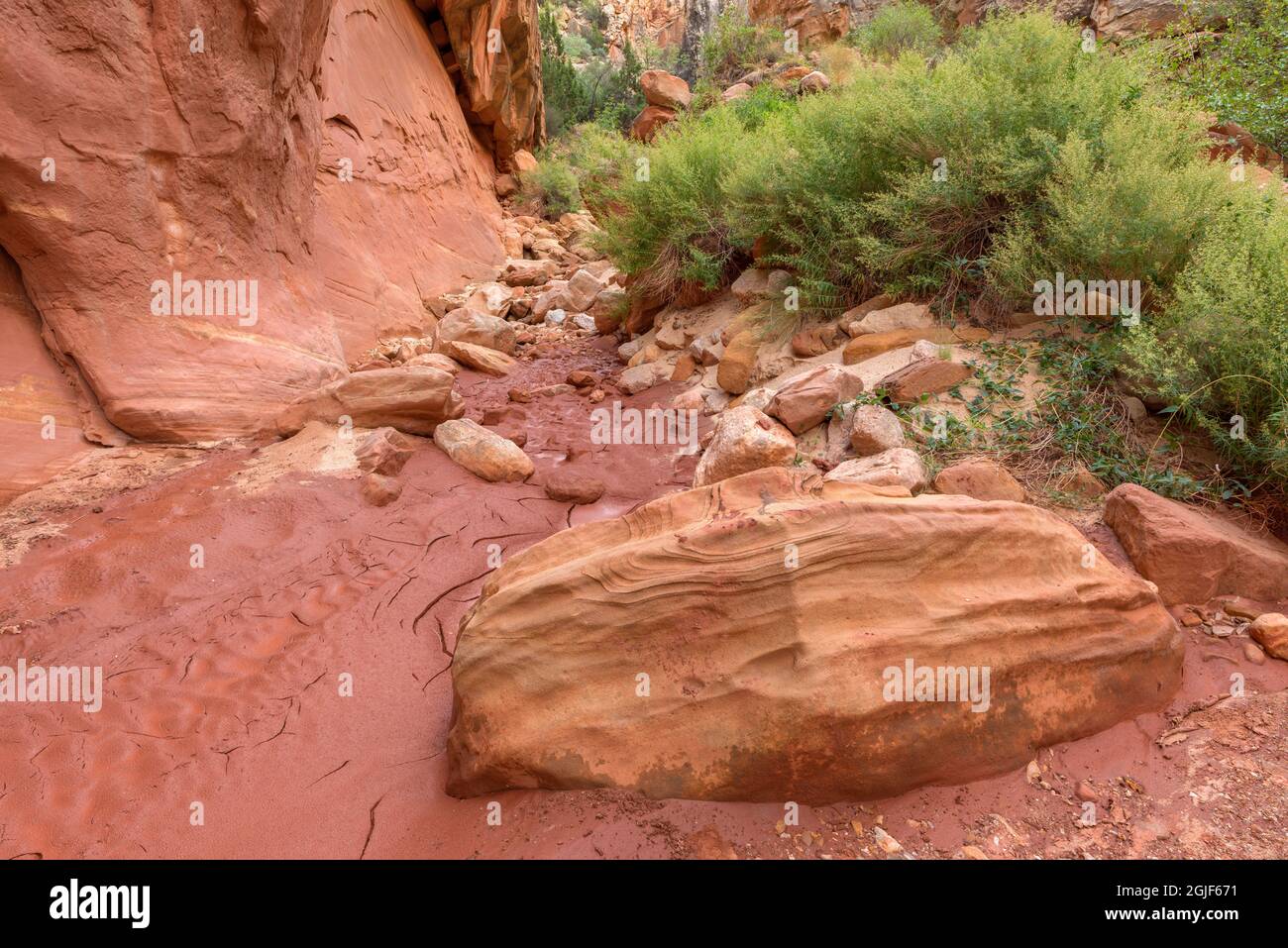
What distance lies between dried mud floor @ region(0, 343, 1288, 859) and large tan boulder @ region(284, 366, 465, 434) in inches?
30.1

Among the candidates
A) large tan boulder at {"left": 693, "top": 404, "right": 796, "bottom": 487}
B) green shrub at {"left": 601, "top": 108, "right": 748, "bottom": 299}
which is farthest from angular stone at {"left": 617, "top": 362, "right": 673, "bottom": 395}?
large tan boulder at {"left": 693, "top": 404, "right": 796, "bottom": 487}

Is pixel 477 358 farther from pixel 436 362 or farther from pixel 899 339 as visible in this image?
pixel 899 339

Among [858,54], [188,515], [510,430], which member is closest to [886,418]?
[510,430]

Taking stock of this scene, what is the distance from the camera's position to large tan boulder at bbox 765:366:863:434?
163 inches

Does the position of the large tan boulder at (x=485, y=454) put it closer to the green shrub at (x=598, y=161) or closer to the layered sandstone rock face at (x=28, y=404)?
the layered sandstone rock face at (x=28, y=404)

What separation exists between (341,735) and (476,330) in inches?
217

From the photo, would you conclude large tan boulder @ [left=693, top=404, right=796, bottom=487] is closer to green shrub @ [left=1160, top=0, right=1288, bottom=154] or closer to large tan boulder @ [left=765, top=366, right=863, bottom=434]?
large tan boulder @ [left=765, top=366, right=863, bottom=434]

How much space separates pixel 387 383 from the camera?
4.72 metres

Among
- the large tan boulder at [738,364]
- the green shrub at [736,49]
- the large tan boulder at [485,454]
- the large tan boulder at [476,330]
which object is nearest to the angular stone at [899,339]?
the large tan boulder at [738,364]

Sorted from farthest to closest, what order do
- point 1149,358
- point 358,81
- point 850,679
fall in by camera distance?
point 358,81, point 1149,358, point 850,679

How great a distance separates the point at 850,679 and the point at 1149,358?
8.34 feet

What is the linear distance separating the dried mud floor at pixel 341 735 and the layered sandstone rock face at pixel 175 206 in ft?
3.16

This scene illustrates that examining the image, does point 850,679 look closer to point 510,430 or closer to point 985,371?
point 985,371

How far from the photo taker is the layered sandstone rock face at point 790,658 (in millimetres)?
1851
